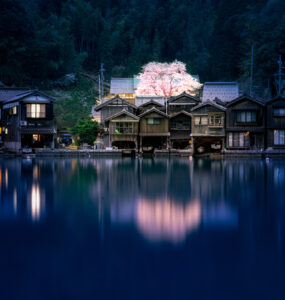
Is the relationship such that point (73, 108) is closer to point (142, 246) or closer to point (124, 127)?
point (124, 127)

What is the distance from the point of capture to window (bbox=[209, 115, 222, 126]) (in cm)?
3408

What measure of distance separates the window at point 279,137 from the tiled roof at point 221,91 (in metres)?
9.14

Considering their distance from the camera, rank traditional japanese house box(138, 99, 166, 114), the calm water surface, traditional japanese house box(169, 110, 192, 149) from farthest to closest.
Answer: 1. traditional japanese house box(138, 99, 166, 114)
2. traditional japanese house box(169, 110, 192, 149)
3. the calm water surface

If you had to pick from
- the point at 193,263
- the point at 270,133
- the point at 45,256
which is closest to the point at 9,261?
the point at 45,256

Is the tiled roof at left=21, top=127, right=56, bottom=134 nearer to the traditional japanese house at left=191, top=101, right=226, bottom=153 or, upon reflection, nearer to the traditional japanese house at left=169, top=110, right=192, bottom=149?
the traditional japanese house at left=169, top=110, right=192, bottom=149

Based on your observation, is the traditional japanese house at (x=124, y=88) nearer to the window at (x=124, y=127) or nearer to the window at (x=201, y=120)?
the window at (x=124, y=127)

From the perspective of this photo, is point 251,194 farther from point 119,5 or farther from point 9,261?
point 119,5

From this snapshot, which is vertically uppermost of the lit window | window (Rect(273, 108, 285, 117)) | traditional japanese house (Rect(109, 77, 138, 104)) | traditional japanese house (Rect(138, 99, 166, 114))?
traditional japanese house (Rect(109, 77, 138, 104))

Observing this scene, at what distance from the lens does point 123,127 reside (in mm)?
35250

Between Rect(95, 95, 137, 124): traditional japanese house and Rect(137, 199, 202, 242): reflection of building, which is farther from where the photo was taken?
Rect(95, 95, 137, 124): traditional japanese house

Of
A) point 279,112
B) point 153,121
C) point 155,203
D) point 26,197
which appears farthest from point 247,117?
point 26,197

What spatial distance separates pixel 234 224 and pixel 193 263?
2356mm

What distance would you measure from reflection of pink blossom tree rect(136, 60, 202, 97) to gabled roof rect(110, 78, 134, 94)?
8.82 ft

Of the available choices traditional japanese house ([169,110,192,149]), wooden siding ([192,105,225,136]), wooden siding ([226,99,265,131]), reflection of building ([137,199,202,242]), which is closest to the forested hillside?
wooden siding ([226,99,265,131])
